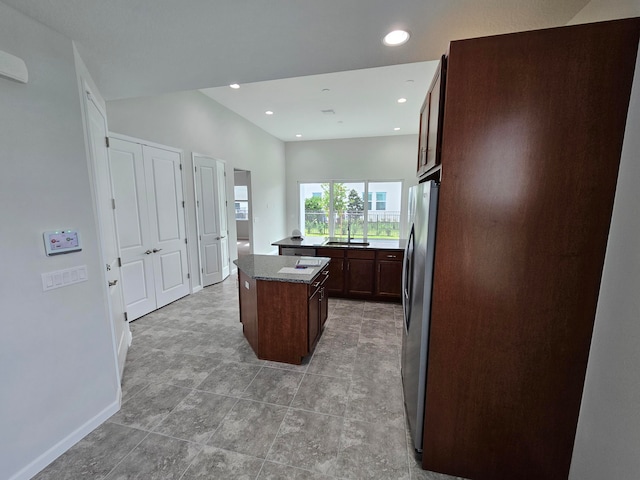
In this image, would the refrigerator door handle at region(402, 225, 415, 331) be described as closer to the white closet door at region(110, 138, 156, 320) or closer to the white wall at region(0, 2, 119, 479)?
the white wall at region(0, 2, 119, 479)

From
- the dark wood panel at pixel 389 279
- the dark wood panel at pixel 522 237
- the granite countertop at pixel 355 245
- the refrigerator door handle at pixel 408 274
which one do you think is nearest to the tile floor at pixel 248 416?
the dark wood panel at pixel 522 237

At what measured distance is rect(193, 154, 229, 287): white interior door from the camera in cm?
454

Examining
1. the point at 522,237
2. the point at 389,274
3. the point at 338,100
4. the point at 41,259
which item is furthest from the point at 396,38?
the point at 338,100

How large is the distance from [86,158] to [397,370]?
2910 mm

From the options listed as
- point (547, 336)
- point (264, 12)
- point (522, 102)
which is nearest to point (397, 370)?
point (547, 336)

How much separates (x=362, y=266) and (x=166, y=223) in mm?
2974

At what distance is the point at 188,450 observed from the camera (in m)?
1.66

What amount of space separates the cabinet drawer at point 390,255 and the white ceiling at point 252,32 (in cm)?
242

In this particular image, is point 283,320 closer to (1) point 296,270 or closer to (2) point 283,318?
(2) point 283,318

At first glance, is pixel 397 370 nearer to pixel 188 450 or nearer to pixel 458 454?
pixel 458 454

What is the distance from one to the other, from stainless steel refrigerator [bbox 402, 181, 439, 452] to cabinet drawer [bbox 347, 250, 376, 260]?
211 centimetres

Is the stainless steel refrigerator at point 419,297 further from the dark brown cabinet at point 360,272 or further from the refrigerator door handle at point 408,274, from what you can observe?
the dark brown cabinet at point 360,272

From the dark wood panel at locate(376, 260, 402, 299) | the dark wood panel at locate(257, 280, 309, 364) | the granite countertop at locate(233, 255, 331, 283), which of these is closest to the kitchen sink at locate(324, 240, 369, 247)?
the dark wood panel at locate(376, 260, 402, 299)

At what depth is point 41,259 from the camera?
150 centimetres
